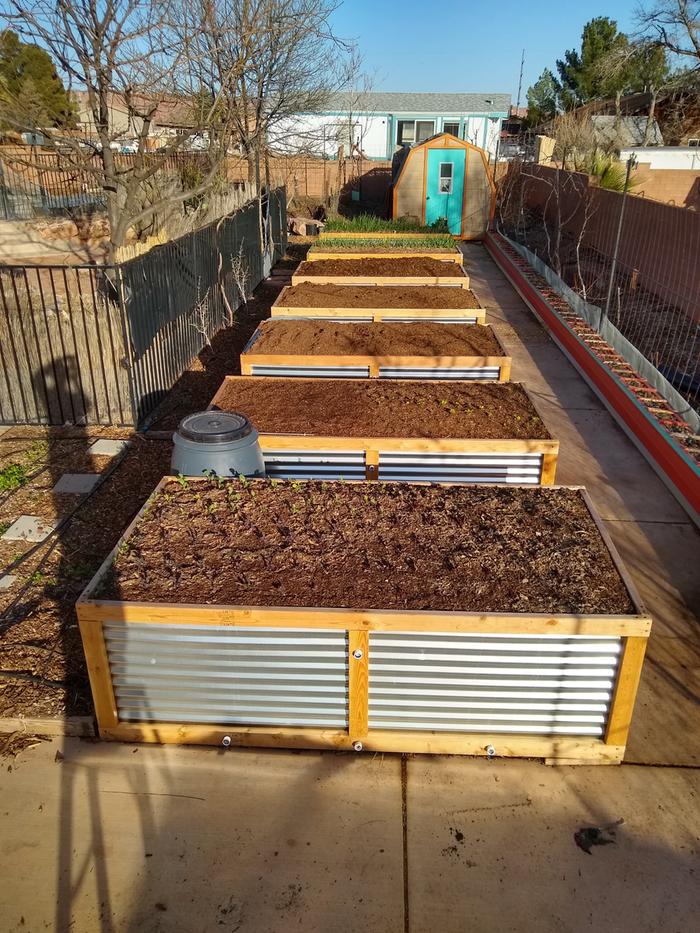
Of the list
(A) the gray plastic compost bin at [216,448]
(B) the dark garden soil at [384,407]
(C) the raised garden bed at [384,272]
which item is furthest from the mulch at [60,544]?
(C) the raised garden bed at [384,272]

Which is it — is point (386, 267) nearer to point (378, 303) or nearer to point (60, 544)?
point (378, 303)

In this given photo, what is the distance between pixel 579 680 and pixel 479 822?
811 millimetres

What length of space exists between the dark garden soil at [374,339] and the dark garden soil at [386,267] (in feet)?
9.75

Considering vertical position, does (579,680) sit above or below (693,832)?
above

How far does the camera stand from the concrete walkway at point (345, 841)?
288cm

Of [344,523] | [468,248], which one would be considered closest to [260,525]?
[344,523]

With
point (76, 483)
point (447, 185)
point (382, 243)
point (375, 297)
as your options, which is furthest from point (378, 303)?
point (447, 185)

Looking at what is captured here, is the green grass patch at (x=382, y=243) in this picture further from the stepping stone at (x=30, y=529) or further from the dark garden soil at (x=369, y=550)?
the dark garden soil at (x=369, y=550)

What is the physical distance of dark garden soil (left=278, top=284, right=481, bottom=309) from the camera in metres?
9.38

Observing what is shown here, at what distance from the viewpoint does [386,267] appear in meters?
11.8

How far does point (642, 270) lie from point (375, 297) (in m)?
7.69

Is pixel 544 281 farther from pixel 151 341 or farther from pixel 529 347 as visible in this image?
pixel 151 341

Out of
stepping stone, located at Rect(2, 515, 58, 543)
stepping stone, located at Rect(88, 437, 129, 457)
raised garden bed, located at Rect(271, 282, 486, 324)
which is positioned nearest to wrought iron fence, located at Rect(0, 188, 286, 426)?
stepping stone, located at Rect(88, 437, 129, 457)

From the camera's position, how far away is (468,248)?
21406 mm
